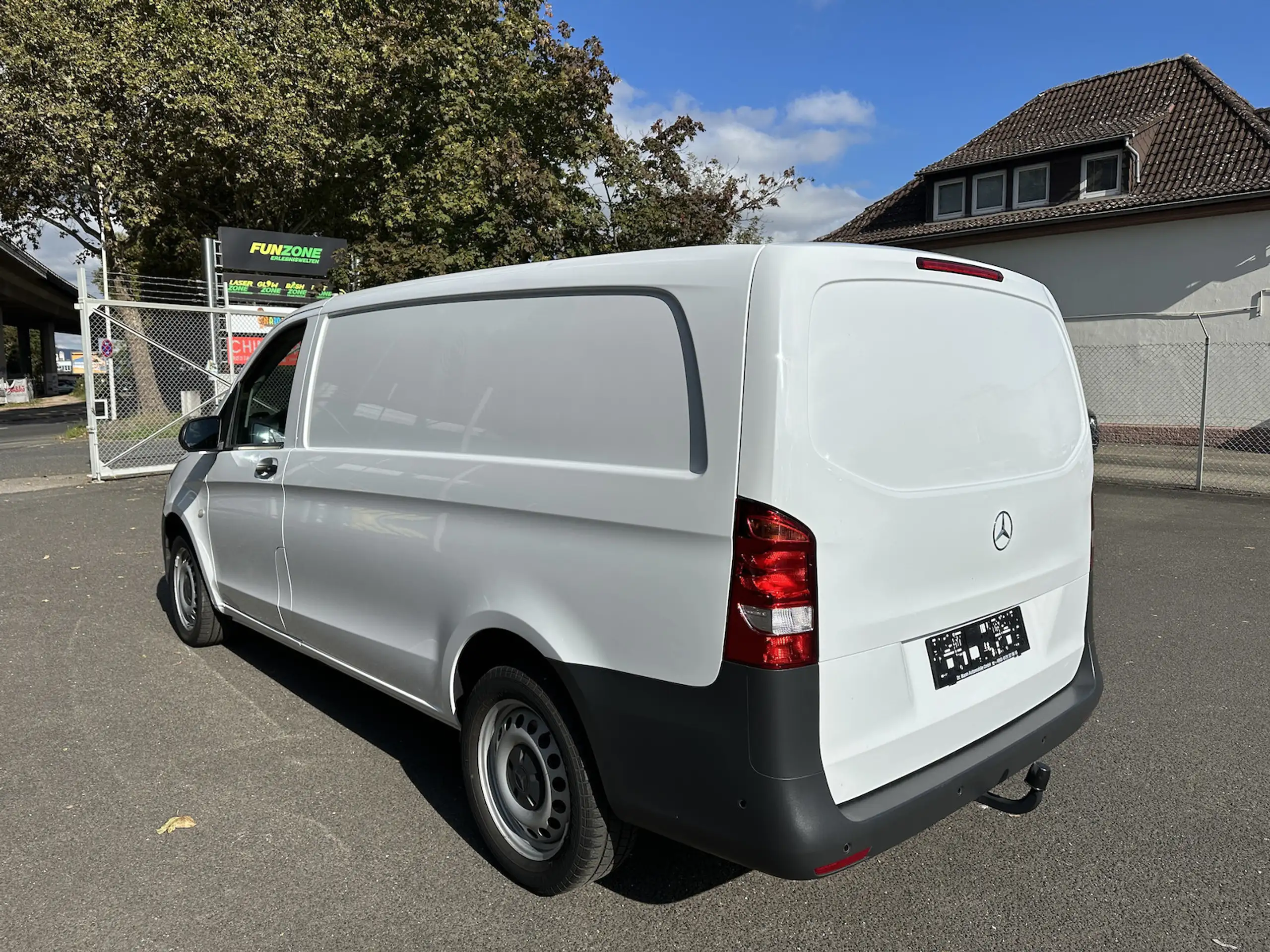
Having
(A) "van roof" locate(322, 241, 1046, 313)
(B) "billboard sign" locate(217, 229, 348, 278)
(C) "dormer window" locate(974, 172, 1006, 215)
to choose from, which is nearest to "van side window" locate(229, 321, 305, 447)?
(A) "van roof" locate(322, 241, 1046, 313)

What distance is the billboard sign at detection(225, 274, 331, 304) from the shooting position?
16.3m

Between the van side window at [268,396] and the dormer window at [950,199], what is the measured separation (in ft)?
76.0

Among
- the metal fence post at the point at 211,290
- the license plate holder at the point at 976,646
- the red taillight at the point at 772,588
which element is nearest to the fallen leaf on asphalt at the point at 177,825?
the red taillight at the point at 772,588

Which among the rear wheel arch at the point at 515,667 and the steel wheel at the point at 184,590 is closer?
the rear wheel arch at the point at 515,667

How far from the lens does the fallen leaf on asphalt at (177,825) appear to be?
336 centimetres

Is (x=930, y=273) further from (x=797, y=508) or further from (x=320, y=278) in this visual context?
(x=320, y=278)

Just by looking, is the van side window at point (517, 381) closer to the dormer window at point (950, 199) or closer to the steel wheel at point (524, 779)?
the steel wheel at point (524, 779)

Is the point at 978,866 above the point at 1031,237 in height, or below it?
below

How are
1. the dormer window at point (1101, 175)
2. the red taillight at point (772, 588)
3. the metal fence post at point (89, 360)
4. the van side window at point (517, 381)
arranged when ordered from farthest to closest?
the dormer window at point (1101, 175), the metal fence post at point (89, 360), the van side window at point (517, 381), the red taillight at point (772, 588)

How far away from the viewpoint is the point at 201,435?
497cm

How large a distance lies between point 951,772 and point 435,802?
1.98m

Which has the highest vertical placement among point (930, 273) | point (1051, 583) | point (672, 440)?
point (930, 273)

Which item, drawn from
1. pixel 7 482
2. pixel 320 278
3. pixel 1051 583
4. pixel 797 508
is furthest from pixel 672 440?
pixel 320 278

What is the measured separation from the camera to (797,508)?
2.25 metres
